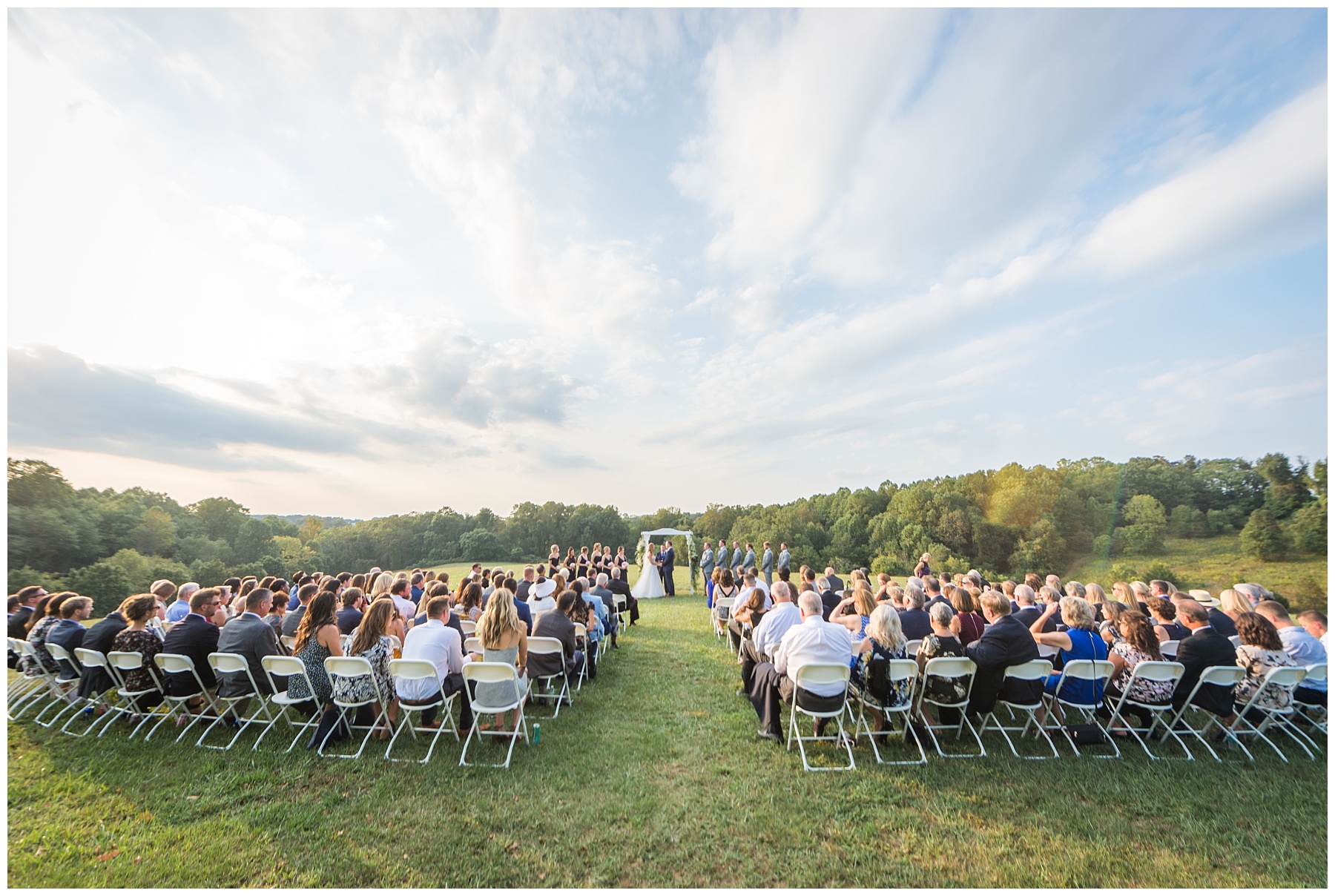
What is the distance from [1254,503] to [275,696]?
147 ft

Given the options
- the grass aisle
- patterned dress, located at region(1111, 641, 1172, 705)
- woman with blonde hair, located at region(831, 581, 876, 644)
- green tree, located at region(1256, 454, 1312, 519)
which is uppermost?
green tree, located at region(1256, 454, 1312, 519)

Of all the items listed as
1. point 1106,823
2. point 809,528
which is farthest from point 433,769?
point 809,528

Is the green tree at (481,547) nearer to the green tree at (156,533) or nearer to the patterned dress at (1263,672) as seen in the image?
the green tree at (156,533)

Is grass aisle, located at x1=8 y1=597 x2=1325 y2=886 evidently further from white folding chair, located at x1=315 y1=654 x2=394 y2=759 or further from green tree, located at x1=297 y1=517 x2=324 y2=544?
green tree, located at x1=297 y1=517 x2=324 y2=544

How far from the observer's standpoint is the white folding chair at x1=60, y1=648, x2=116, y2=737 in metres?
5.10

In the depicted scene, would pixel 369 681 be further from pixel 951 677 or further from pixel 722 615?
pixel 722 615

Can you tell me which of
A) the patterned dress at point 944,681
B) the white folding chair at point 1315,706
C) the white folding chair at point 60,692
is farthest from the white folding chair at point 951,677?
the white folding chair at point 60,692

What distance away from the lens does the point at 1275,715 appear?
5.00 metres

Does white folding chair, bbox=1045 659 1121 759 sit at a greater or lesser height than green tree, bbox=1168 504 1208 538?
lesser

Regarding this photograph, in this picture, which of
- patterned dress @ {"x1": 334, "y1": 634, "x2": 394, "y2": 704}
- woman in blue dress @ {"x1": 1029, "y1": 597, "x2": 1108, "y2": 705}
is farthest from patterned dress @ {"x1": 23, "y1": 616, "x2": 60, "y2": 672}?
woman in blue dress @ {"x1": 1029, "y1": 597, "x2": 1108, "y2": 705}

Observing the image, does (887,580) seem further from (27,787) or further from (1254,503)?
(1254,503)

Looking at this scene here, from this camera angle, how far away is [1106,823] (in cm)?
367

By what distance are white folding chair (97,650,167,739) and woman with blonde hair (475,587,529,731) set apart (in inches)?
138

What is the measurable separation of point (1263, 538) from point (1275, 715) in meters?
31.8
